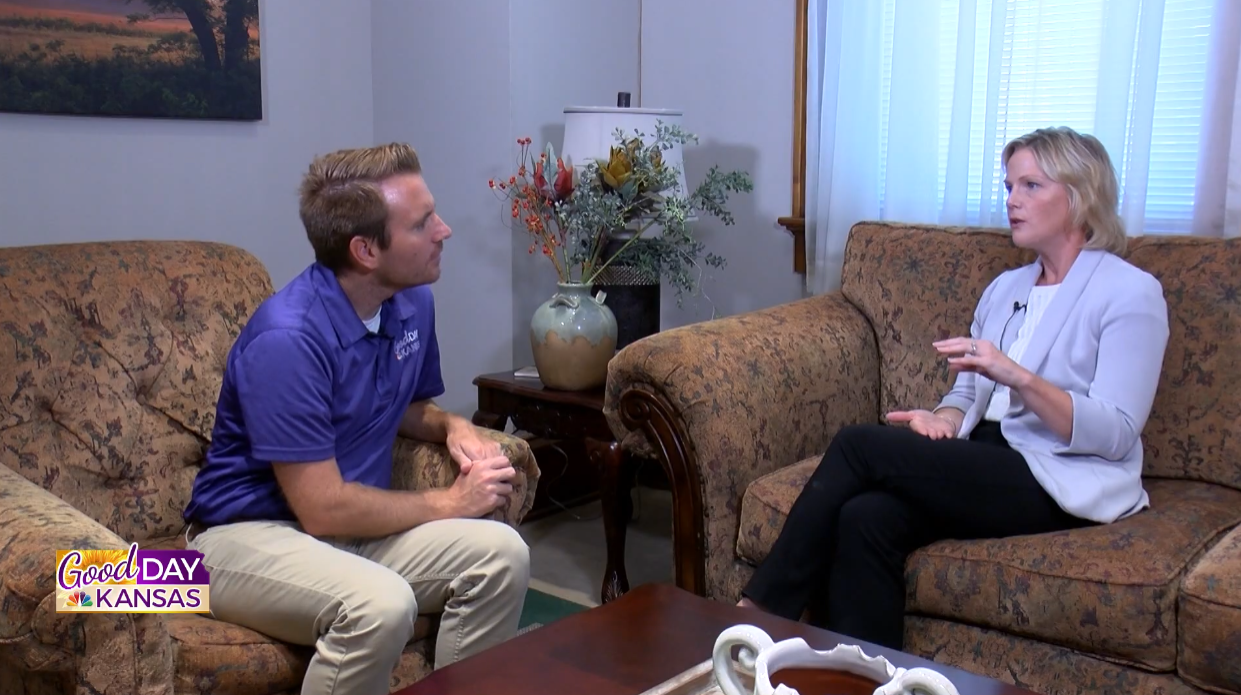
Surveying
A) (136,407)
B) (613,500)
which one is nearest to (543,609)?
(613,500)

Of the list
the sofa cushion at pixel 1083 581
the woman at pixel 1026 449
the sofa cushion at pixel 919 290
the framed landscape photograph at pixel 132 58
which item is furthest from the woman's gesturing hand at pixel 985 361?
the framed landscape photograph at pixel 132 58

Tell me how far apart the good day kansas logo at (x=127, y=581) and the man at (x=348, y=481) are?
212 millimetres

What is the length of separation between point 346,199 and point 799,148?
1.69 metres

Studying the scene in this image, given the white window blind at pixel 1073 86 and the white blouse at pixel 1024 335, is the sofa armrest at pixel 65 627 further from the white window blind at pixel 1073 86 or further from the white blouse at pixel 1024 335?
the white window blind at pixel 1073 86

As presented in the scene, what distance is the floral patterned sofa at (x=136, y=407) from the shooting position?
157 centimetres

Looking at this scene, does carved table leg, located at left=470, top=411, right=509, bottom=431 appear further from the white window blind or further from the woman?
the white window blind

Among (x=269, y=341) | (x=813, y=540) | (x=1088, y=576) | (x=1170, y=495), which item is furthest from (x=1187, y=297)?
(x=269, y=341)

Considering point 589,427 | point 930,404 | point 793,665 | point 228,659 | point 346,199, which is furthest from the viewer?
point 589,427

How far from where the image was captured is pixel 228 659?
1548 millimetres

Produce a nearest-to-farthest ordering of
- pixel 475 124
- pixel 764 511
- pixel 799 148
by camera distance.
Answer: pixel 764 511
pixel 799 148
pixel 475 124

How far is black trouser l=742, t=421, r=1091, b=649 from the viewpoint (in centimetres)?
189

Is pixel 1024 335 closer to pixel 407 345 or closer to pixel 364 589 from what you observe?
pixel 407 345

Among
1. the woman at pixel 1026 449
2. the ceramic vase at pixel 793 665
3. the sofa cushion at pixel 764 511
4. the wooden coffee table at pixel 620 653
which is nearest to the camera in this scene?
the ceramic vase at pixel 793 665

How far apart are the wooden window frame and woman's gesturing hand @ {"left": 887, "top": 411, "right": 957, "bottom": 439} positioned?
1.04 metres
